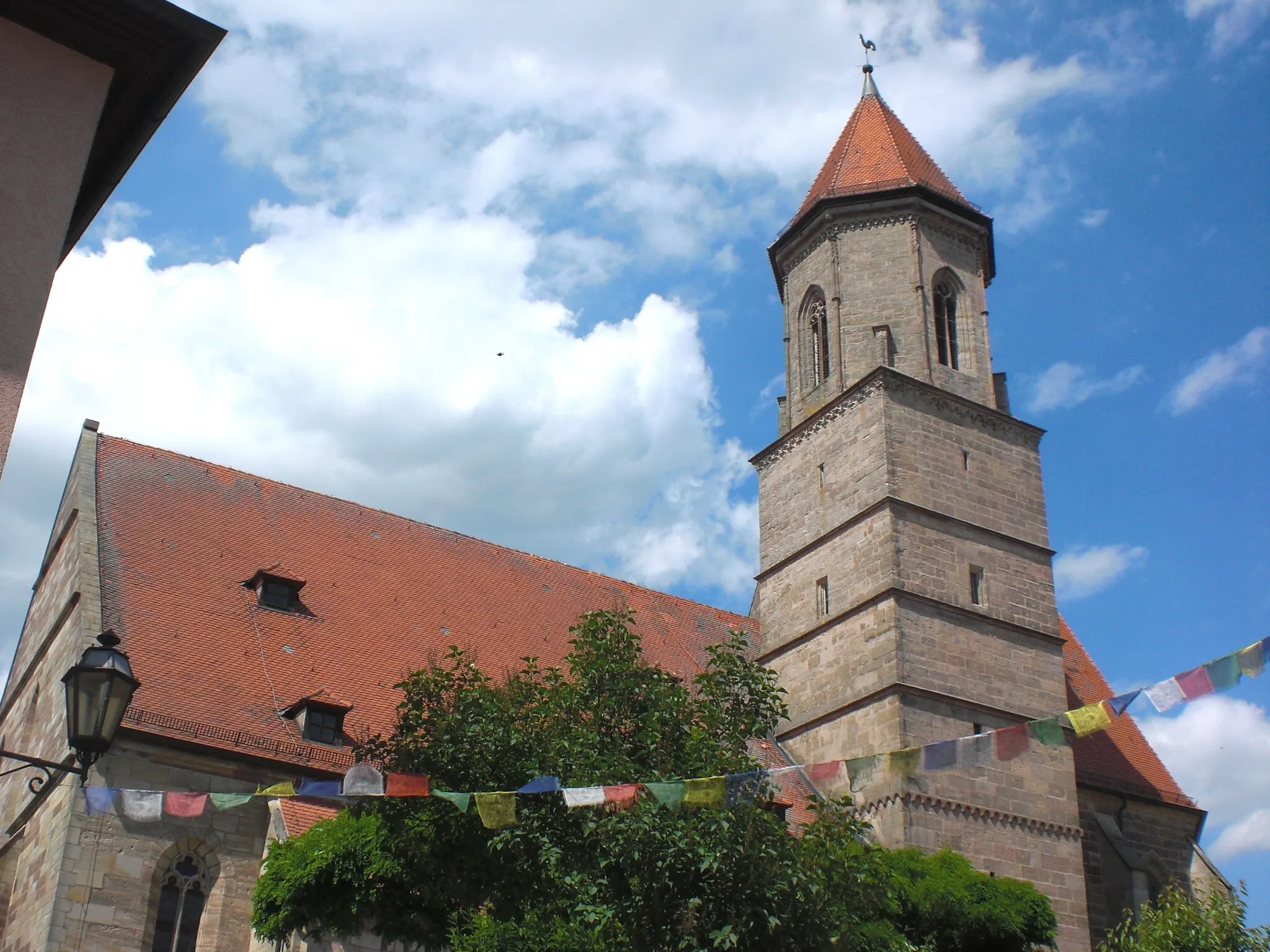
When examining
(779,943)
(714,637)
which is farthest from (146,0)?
(714,637)

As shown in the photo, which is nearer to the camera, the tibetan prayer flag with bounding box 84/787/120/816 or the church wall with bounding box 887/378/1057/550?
the tibetan prayer flag with bounding box 84/787/120/816

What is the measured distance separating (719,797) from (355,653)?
8186 mm

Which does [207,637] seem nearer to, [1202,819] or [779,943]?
[779,943]

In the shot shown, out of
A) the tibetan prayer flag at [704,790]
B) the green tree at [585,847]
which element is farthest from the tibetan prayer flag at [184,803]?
the tibetan prayer flag at [704,790]

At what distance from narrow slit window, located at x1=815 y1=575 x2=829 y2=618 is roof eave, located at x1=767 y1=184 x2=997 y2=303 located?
555 centimetres

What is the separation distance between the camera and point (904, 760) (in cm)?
973

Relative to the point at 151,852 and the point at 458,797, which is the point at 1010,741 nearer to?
the point at 458,797

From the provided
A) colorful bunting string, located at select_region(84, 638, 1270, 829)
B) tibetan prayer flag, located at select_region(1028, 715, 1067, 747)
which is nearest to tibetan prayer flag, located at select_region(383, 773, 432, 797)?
colorful bunting string, located at select_region(84, 638, 1270, 829)

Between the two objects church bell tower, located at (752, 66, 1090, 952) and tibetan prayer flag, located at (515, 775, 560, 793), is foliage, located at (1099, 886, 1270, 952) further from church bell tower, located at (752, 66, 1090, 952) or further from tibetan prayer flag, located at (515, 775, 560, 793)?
tibetan prayer flag, located at (515, 775, 560, 793)

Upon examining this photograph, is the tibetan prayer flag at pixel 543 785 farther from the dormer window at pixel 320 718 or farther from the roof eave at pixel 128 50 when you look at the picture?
the dormer window at pixel 320 718

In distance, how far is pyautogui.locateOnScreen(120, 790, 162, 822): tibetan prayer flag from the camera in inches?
416

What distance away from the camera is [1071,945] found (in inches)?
662

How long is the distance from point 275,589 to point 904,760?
388 inches

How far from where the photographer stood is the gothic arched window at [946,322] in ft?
68.5
